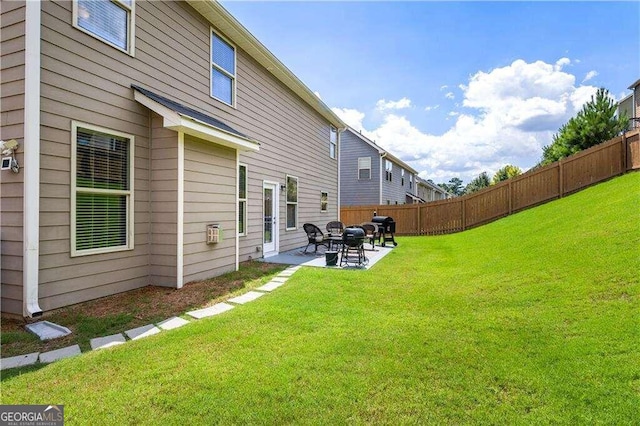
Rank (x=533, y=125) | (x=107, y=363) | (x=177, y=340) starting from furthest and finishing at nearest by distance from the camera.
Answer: (x=533, y=125)
(x=177, y=340)
(x=107, y=363)

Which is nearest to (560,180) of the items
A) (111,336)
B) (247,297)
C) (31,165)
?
(247,297)

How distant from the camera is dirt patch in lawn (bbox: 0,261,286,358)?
3271 mm

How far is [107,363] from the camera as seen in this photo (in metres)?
2.79

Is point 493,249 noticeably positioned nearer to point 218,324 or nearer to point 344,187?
point 218,324

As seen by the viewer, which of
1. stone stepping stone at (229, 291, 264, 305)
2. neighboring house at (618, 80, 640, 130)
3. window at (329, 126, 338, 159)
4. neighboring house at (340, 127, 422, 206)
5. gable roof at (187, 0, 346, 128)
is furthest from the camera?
neighboring house at (340, 127, 422, 206)

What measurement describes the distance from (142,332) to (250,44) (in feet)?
23.1

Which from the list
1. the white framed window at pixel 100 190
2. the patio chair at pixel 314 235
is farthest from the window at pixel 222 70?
the patio chair at pixel 314 235

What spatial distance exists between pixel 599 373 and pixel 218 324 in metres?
3.65

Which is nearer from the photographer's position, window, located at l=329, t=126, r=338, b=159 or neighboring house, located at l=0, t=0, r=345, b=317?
neighboring house, located at l=0, t=0, r=345, b=317

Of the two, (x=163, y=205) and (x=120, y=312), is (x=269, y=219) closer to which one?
(x=163, y=205)

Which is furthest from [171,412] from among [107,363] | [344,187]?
[344,187]

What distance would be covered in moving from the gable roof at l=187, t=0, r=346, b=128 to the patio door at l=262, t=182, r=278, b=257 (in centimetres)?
338

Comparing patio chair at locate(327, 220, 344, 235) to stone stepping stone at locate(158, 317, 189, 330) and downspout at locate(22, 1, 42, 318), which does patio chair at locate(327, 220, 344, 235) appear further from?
downspout at locate(22, 1, 42, 318)

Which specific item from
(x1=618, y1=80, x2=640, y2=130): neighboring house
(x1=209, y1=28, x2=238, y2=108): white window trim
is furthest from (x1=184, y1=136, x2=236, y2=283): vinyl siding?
→ (x1=618, y1=80, x2=640, y2=130): neighboring house
